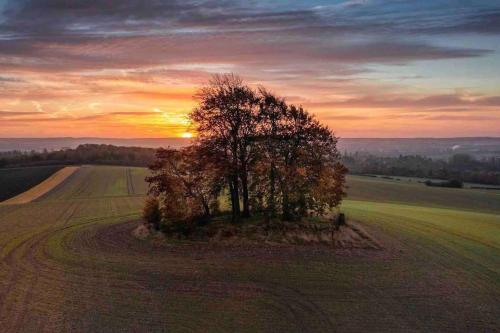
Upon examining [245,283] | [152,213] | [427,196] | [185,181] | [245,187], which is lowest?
[427,196]

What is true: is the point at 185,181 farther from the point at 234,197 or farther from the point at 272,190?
the point at 272,190

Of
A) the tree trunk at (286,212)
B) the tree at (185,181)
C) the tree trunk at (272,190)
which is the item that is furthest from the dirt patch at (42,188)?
→ the tree trunk at (286,212)

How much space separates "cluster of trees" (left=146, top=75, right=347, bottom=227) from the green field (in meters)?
51.4

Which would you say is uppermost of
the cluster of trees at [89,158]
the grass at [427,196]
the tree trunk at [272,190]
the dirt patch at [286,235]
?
the cluster of trees at [89,158]

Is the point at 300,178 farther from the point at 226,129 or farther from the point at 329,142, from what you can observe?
the point at 226,129

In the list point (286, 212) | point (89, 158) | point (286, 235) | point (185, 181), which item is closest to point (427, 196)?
point (286, 212)

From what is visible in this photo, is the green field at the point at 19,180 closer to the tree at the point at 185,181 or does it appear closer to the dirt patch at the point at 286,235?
the tree at the point at 185,181

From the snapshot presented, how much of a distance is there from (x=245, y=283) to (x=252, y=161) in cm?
1412

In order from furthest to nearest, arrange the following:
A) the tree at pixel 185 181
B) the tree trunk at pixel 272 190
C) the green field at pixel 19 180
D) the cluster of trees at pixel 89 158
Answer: the cluster of trees at pixel 89 158 < the green field at pixel 19 180 < the tree at pixel 185 181 < the tree trunk at pixel 272 190

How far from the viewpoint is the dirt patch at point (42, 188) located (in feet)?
229

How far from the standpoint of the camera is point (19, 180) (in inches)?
3750

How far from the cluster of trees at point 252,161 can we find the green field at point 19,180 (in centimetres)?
5143

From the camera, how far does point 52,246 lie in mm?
33688

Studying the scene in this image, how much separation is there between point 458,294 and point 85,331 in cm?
1832
